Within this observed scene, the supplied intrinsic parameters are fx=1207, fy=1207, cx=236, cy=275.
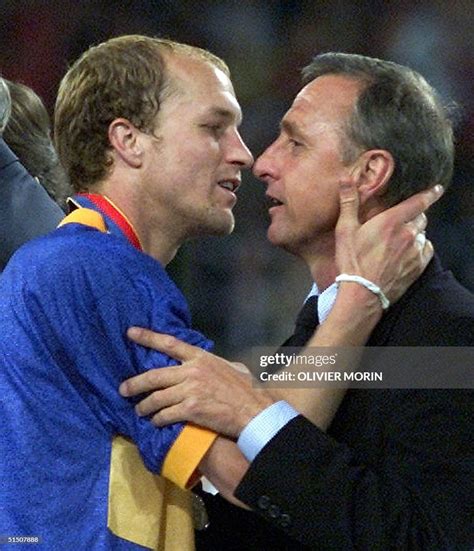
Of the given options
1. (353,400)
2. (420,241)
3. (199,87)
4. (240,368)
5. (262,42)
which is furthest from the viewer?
(262,42)

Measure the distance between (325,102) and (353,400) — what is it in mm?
623

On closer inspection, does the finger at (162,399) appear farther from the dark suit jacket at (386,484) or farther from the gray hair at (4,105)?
the gray hair at (4,105)

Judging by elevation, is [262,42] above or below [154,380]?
below

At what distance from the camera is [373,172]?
226cm

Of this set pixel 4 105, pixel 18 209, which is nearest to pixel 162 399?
pixel 18 209

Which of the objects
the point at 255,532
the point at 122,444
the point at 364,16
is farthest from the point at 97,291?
the point at 364,16

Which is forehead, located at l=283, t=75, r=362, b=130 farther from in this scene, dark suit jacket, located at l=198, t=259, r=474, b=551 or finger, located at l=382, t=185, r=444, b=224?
dark suit jacket, located at l=198, t=259, r=474, b=551

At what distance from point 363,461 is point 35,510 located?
0.55 metres

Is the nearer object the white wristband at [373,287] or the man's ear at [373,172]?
the white wristband at [373,287]

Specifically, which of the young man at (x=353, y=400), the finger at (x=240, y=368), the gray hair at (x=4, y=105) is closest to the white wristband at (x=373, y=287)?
the young man at (x=353, y=400)

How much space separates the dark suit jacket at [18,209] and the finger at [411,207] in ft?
2.78

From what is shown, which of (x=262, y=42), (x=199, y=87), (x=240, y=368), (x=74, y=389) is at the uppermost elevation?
(x=199, y=87)

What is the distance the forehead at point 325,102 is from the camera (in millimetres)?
2336

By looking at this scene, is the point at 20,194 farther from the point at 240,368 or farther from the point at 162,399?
the point at 162,399
